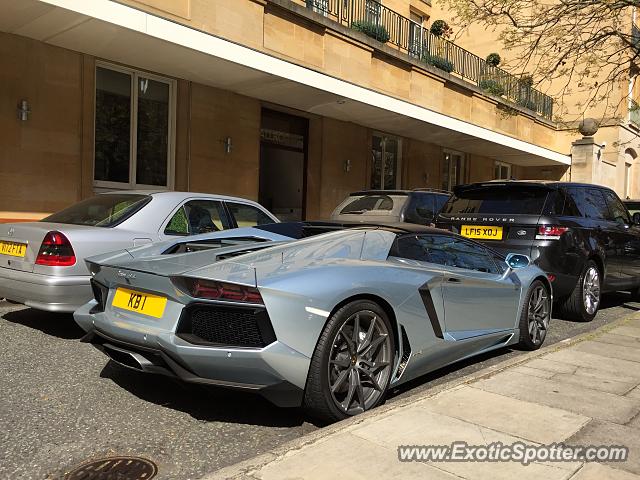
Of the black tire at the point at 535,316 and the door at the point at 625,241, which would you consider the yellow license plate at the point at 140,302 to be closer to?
the black tire at the point at 535,316

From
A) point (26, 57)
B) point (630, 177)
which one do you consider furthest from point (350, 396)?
point (630, 177)

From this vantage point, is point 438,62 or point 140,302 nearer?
point 140,302

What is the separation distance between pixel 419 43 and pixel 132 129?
9.46 meters

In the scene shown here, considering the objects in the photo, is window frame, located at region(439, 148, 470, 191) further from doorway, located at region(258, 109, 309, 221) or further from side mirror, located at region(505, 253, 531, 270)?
side mirror, located at region(505, 253, 531, 270)

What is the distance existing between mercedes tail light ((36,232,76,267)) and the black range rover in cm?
468

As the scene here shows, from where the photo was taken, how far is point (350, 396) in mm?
3555

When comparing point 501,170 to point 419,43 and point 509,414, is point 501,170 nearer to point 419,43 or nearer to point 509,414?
point 419,43

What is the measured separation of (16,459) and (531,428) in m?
2.96

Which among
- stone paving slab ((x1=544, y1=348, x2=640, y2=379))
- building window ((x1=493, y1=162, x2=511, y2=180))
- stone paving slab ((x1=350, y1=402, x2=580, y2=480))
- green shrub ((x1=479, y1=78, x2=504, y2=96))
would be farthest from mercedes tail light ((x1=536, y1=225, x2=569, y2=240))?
building window ((x1=493, y1=162, x2=511, y2=180))

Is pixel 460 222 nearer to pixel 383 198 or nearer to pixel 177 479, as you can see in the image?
pixel 383 198

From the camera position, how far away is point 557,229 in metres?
6.69

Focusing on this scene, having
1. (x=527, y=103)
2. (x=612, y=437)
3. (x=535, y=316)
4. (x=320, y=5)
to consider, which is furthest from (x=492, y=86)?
(x=612, y=437)

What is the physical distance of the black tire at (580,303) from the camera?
714 centimetres

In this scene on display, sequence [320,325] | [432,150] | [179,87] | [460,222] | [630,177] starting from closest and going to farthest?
1. [320,325]
2. [460,222]
3. [179,87]
4. [432,150]
5. [630,177]
